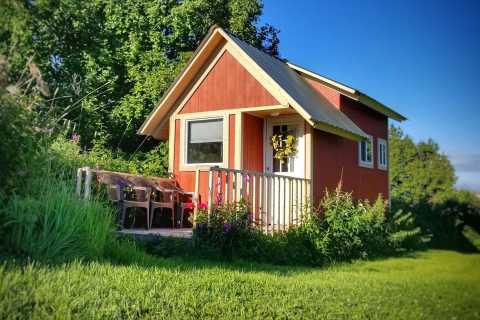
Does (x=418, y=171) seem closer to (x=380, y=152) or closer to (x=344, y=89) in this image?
(x=380, y=152)

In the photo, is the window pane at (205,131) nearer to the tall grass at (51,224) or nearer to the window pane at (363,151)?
the window pane at (363,151)

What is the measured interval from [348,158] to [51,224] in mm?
10039

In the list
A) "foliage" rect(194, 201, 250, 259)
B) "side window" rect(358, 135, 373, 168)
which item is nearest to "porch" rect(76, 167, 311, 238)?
"foliage" rect(194, 201, 250, 259)

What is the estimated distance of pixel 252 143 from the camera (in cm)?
1197

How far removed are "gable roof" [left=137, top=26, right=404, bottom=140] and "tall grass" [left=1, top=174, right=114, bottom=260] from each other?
5.69 m

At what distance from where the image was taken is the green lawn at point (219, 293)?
390cm

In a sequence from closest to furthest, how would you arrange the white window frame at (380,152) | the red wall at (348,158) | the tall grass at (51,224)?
the tall grass at (51,224) → the red wall at (348,158) → the white window frame at (380,152)

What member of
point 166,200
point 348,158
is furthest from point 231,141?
point 348,158

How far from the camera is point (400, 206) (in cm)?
1777

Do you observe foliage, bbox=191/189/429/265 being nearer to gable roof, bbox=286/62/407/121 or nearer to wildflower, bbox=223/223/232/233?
wildflower, bbox=223/223/232/233

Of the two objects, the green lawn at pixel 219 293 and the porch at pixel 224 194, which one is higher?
the porch at pixel 224 194

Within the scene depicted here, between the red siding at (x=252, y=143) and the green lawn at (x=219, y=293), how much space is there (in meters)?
4.78

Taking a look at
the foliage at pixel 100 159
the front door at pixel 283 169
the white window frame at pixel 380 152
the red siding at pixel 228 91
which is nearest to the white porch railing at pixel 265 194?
the front door at pixel 283 169

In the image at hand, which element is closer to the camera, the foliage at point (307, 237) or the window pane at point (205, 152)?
the foliage at point (307, 237)
